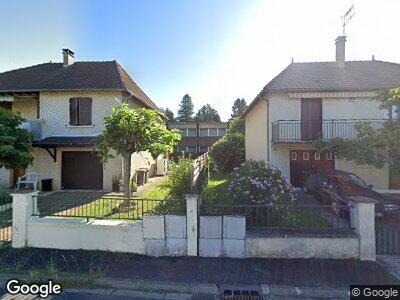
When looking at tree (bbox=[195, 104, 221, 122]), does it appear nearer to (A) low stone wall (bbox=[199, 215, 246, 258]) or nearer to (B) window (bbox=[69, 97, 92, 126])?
(B) window (bbox=[69, 97, 92, 126])

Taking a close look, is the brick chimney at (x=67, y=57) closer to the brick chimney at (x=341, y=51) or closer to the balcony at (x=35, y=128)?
the balcony at (x=35, y=128)

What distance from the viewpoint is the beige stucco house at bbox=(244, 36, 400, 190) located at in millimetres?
13594

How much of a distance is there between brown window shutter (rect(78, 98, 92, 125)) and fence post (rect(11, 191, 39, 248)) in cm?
888

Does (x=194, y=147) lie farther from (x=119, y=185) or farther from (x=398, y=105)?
(x=398, y=105)

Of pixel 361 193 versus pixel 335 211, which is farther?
pixel 361 193

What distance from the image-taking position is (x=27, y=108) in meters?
15.8

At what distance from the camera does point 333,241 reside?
588 cm

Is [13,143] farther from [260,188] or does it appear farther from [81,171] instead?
[260,188]

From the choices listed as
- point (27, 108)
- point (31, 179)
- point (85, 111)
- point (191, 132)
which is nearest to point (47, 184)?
point (31, 179)

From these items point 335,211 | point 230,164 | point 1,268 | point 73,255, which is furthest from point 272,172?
point 230,164

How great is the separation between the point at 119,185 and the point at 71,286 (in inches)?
Result: 372

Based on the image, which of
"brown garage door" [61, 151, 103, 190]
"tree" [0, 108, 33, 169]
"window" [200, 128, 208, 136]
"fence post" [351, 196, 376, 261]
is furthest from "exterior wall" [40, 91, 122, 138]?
"window" [200, 128, 208, 136]

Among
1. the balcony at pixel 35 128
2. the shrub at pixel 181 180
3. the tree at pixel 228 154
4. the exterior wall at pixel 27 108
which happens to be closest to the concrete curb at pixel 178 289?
the shrub at pixel 181 180

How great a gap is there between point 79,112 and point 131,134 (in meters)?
6.72
